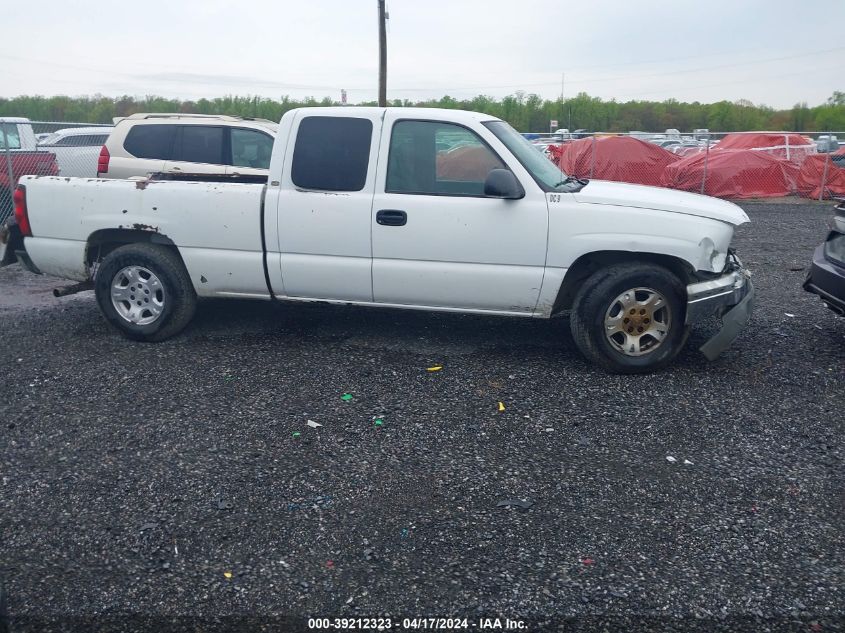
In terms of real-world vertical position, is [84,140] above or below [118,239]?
above

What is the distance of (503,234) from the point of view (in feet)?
18.5

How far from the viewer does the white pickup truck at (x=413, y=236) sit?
5.53m

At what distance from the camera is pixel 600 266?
577 cm

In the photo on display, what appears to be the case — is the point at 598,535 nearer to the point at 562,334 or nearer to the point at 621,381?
the point at 621,381

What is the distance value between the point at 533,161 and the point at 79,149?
39.8 feet

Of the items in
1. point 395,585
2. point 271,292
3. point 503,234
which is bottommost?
point 395,585

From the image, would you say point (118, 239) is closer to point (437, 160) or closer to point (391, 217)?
point (391, 217)

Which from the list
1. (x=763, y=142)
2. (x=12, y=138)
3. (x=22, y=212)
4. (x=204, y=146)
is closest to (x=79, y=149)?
(x=12, y=138)

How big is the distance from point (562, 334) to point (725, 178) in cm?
1492

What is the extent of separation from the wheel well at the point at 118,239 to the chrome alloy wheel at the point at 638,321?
140 inches

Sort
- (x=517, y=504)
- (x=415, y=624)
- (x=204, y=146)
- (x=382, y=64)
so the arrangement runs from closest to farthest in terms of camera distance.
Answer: (x=415, y=624)
(x=517, y=504)
(x=204, y=146)
(x=382, y=64)

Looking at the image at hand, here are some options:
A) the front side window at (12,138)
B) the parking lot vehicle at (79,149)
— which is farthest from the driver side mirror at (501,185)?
the parking lot vehicle at (79,149)

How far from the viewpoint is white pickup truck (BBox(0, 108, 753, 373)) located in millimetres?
5527

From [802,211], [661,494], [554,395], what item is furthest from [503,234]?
[802,211]
